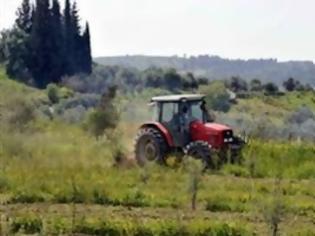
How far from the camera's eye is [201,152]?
64.7 feet

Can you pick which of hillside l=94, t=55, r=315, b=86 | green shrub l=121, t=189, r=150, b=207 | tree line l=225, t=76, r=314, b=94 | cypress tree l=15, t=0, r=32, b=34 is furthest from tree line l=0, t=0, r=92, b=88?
hillside l=94, t=55, r=315, b=86

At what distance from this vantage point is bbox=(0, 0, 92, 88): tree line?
57.4 m

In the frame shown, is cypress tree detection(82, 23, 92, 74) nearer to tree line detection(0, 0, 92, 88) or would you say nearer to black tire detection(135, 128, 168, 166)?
tree line detection(0, 0, 92, 88)

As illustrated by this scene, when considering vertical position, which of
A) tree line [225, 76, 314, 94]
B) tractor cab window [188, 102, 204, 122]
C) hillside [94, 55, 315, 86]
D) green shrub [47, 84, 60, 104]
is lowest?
hillside [94, 55, 315, 86]

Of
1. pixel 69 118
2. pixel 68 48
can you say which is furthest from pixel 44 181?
pixel 68 48

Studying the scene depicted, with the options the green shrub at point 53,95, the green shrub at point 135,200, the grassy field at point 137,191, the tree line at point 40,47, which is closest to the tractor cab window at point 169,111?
the grassy field at point 137,191

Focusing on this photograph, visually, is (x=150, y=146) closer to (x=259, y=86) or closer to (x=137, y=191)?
(x=137, y=191)

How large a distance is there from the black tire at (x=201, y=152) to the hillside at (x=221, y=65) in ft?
373

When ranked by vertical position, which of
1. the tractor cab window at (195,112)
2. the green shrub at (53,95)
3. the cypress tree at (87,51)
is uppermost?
the tractor cab window at (195,112)

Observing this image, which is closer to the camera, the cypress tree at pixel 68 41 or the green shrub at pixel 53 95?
the green shrub at pixel 53 95

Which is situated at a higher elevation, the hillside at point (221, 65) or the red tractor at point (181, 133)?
the red tractor at point (181, 133)

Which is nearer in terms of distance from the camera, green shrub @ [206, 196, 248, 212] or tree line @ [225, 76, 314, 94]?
green shrub @ [206, 196, 248, 212]

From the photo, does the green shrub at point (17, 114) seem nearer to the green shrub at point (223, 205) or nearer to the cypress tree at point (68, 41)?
the green shrub at point (223, 205)

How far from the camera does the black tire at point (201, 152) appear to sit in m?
19.7
